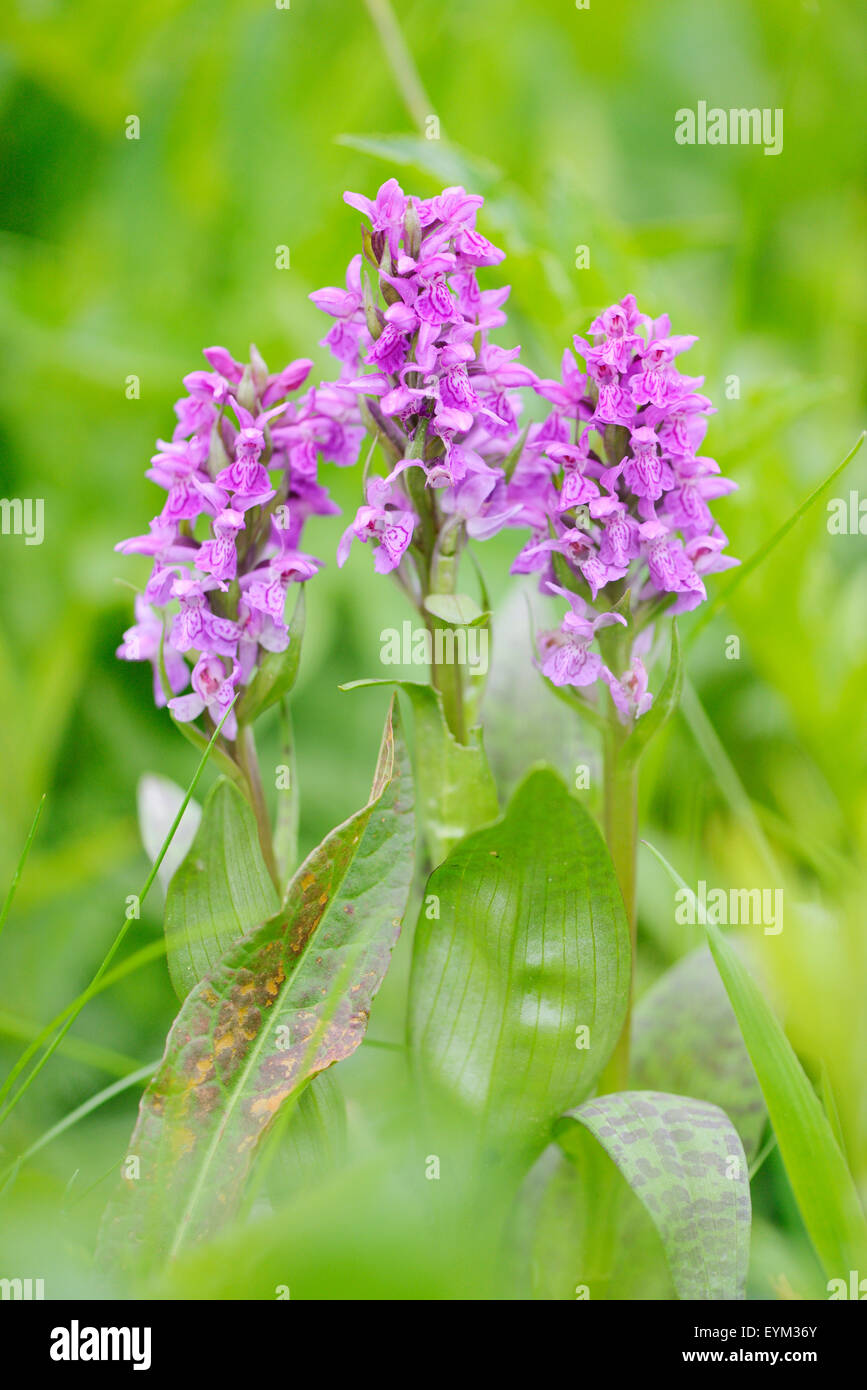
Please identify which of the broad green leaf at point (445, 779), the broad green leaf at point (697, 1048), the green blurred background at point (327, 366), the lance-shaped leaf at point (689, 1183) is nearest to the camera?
the lance-shaped leaf at point (689, 1183)

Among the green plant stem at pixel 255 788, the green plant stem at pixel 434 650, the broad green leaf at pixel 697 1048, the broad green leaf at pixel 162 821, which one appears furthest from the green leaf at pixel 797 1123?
the broad green leaf at pixel 162 821

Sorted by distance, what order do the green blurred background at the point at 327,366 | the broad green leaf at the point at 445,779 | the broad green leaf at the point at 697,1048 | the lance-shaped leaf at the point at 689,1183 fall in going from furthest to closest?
the green blurred background at the point at 327,366 → the broad green leaf at the point at 697,1048 → the broad green leaf at the point at 445,779 → the lance-shaped leaf at the point at 689,1183

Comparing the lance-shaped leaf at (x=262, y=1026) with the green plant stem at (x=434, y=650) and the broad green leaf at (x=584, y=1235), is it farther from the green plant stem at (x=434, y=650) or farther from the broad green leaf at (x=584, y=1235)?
the broad green leaf at (x=584, y=1235)

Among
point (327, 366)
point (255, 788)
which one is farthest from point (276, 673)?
point (327, 366)

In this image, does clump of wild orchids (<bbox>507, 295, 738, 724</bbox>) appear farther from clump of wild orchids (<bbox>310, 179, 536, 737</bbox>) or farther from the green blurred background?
the green blurred background

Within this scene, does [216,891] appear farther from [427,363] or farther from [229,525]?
[427,363]

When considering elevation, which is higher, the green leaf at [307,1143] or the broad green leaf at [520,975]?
the broad green leaf at [520,975]

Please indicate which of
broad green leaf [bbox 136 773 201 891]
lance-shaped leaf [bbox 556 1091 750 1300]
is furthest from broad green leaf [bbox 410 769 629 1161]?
broad green leaf [bbox 136 773 201 891]
